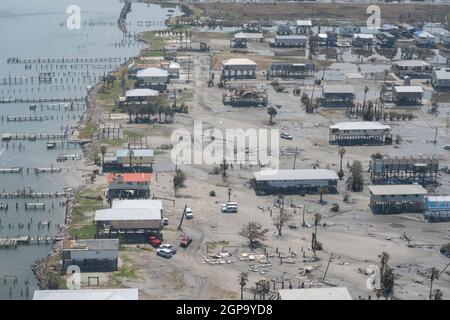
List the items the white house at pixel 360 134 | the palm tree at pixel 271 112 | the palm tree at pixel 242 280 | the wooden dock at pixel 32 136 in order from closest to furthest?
the palm tree at pixel 242 280 < the white house at pixel 360 134 < the wooden dock at pixel 32 136 < the palm tree at pixel 271 112

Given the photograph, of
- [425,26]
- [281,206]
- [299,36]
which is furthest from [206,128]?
[425,26]

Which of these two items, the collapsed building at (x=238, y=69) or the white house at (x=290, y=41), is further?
the white house at (x=290, y=41)

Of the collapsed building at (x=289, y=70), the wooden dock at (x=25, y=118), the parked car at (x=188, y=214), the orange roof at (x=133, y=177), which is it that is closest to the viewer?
the parked car at (x=188, y=214)

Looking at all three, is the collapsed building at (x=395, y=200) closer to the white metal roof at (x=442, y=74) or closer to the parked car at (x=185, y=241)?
the parked car at (x=185, y=241)

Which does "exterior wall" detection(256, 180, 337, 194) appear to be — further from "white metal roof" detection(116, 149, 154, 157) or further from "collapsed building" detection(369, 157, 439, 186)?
"white metal roof" detection(116, 149, 154, 157)

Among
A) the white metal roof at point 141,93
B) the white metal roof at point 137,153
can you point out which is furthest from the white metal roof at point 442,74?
the white metal roof at point 137,153

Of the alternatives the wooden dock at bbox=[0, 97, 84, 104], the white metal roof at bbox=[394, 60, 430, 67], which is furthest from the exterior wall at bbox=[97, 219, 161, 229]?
the white metal roof at bbox=[394, 60, 430, 67]
